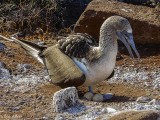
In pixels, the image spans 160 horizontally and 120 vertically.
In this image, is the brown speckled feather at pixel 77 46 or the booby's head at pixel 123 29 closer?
the booby's head at pixel 123 29

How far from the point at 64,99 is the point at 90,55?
36.2 inches

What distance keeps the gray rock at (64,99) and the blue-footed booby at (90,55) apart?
50 cm

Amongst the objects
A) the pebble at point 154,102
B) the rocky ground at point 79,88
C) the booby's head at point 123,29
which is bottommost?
the rocky ground at point 79,88

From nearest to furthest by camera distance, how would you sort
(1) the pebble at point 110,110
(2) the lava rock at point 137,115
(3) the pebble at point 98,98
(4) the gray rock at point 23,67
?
(2) the lava rock at point 137,115 < (1) the pebble at point 110,110 < (3) the pebble at point 98,98 < (4) the gray rock at point 23,67

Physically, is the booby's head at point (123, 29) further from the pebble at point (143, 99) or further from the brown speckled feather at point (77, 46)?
the pebble at point (143, 99)

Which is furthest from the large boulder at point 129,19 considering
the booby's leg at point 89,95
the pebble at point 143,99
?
the pebble at point 143,99

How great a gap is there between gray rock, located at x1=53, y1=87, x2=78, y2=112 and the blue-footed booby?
497 mm

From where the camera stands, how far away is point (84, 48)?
823 centimetres

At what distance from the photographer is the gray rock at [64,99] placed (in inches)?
294

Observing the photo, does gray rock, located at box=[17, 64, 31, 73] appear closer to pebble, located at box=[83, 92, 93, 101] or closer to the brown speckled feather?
the brown speckled feather


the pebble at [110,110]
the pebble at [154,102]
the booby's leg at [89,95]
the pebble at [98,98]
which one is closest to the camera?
the pebble at [110,110]

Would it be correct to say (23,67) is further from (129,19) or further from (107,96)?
(129,19)

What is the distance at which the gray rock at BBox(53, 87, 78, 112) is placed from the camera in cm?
747

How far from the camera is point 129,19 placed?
33.6 feet
